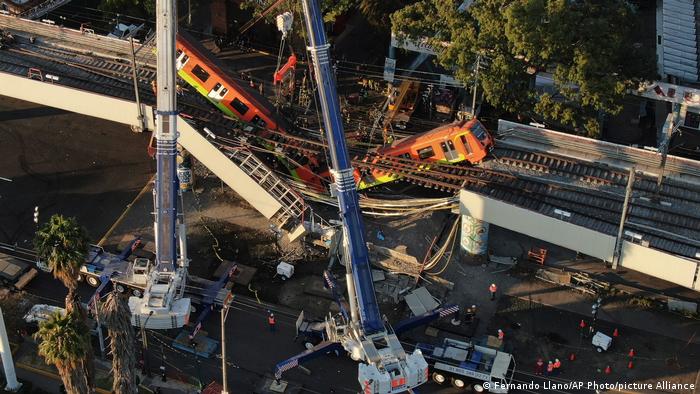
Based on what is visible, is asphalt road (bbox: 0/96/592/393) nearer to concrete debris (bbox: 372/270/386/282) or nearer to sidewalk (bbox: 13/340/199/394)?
sidewalk (bbox: 13/340/199/394)

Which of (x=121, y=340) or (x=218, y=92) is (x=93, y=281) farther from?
(x=218, y=92)

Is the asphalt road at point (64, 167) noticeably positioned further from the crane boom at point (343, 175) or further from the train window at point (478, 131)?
the train window at point (478, 131)

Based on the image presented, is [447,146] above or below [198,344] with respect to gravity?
above

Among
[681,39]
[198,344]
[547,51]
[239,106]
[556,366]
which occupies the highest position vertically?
[547,51]

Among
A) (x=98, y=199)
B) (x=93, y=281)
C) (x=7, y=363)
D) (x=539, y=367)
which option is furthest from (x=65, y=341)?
(x=539, y=367)

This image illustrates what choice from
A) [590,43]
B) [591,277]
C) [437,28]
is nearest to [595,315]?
[591,277]

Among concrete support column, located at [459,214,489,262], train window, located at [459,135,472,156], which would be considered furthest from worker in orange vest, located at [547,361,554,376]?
train window, located at [459,135,472,156]
